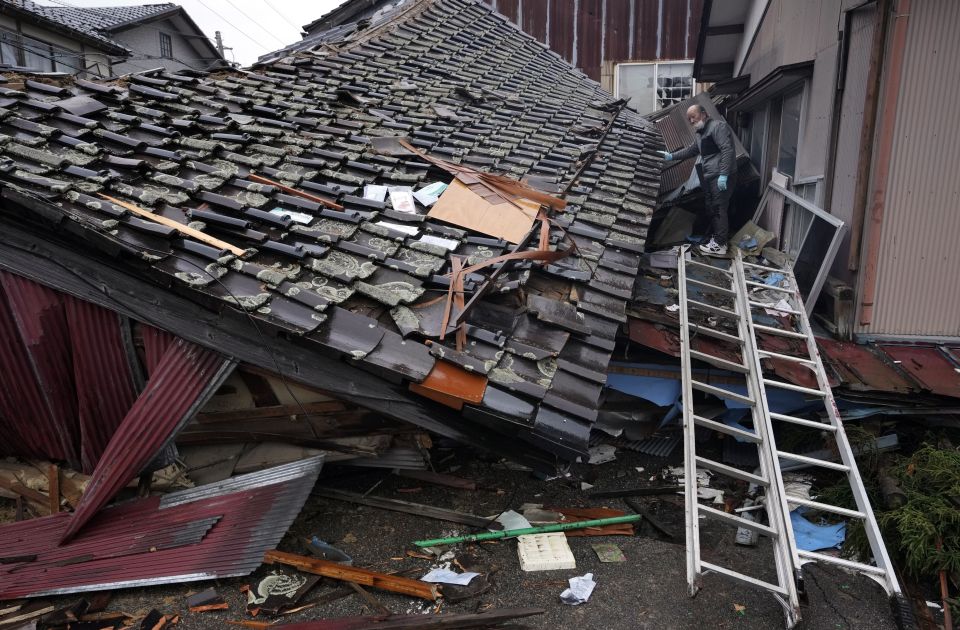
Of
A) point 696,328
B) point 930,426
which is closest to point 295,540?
point 696,328

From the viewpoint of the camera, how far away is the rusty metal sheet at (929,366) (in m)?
5.85

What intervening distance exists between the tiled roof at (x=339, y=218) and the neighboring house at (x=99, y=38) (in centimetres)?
1174

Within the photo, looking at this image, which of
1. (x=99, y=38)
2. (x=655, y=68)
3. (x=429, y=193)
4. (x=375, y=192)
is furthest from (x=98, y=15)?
(x=429, y=193)

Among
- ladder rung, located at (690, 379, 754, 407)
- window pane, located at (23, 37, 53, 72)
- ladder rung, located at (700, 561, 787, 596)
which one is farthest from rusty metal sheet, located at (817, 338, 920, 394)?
window pane, located at (23, 37, 53, 72)

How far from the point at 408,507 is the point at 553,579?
1323mm

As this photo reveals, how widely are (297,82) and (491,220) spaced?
376 centimetres

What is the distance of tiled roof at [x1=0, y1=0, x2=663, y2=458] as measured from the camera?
3764mm

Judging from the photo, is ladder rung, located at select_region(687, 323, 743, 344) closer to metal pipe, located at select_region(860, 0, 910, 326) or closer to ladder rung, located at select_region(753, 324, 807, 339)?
ladder rung, located at select_region(753, 324, 807, 339)

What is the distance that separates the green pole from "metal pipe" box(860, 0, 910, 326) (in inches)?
146

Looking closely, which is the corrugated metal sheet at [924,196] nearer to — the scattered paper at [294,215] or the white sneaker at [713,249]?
the white sneaker at [713,249]

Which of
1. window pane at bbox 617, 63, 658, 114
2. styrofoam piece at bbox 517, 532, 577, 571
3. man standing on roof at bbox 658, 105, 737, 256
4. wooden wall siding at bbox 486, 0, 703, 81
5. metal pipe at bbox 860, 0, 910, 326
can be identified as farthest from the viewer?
window pane at bbox 617, 63, 658, 114

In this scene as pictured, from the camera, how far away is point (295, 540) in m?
4.56

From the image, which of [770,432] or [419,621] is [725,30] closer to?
[770,432]

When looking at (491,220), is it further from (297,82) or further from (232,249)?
(297,82)
